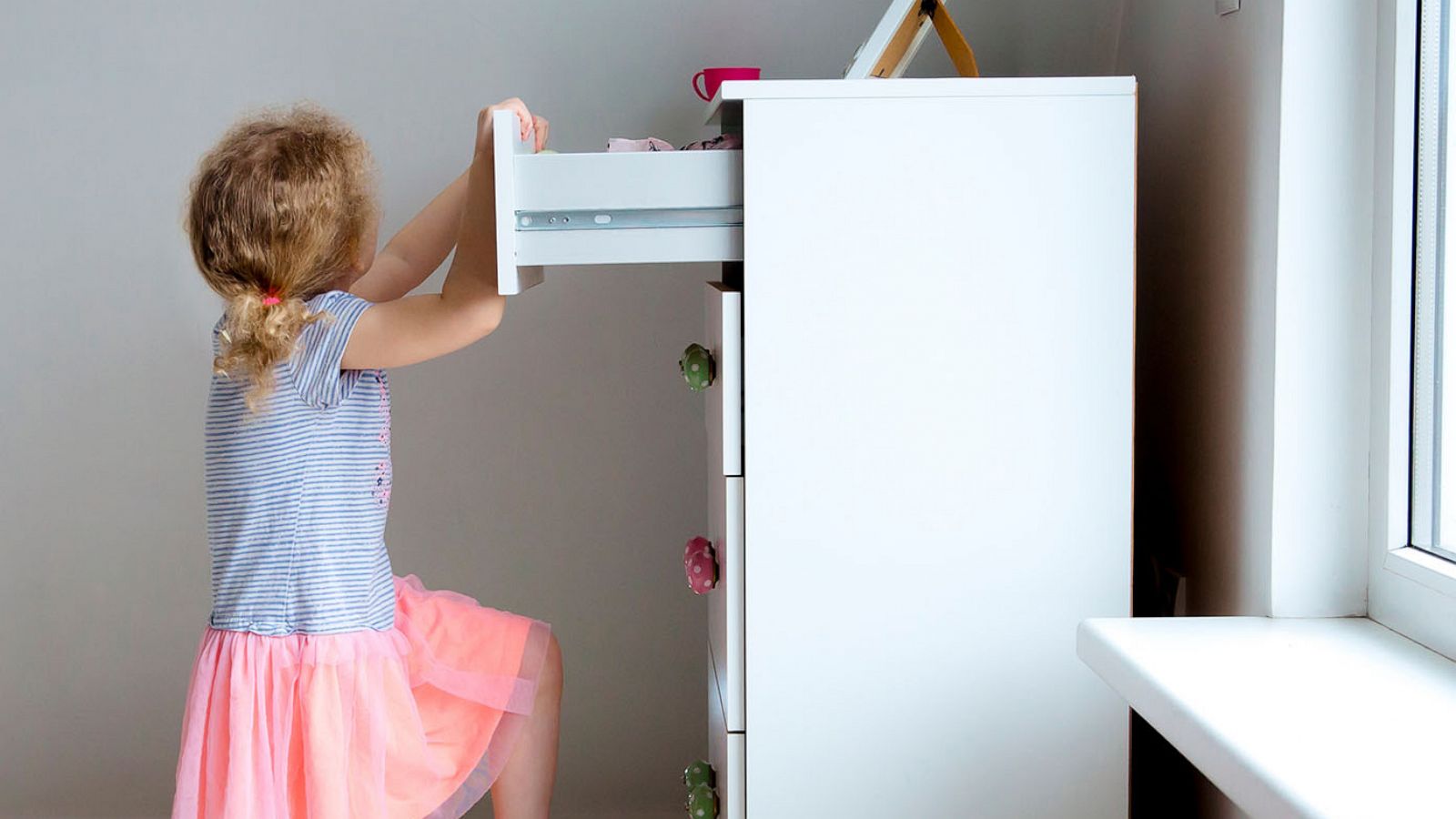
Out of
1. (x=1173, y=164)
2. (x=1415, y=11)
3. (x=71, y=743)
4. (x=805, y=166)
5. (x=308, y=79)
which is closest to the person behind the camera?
(x=1415, y=11)

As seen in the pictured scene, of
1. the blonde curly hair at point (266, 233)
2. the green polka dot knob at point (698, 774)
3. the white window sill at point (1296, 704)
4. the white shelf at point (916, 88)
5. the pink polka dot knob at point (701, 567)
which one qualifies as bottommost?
the green polka dot knob at point (698, 774)

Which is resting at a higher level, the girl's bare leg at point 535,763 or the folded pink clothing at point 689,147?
the folded pink clothing at point 689,147

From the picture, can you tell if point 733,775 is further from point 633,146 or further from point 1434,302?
point 1434,302

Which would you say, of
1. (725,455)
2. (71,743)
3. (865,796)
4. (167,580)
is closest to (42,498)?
(167,580)

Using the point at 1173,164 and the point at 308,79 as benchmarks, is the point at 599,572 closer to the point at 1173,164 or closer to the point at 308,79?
the point at 308,79

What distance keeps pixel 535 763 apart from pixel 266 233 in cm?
63

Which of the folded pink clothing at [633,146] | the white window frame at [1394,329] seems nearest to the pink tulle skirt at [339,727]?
the folded pink clothing at [633,146]

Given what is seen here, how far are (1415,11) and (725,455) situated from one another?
2.34 ft

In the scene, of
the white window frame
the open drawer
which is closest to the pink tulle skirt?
the open drawer

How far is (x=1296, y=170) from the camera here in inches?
44.7

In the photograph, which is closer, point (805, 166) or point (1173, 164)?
point (805, 166)

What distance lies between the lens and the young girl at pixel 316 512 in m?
1.24

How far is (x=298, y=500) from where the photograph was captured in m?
1.29

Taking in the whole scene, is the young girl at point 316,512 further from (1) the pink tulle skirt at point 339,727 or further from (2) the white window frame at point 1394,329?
(2) the white window frame at point 1394,329
